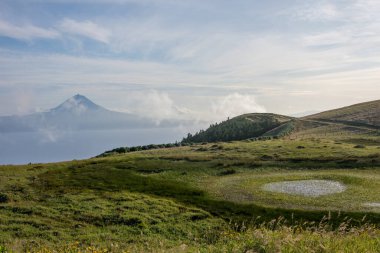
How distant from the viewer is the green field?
16422 mm

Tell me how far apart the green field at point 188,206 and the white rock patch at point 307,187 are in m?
1.65

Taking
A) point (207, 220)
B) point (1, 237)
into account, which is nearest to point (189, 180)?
point (207, 220)

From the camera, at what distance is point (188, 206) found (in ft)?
148

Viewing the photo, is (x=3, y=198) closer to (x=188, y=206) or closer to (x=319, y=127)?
(x=188, y=206)

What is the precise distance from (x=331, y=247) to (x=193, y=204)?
115 ft

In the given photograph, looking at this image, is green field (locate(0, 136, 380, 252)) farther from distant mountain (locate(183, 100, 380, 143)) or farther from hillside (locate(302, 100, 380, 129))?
hillside (locate(302, 100, 380, 129))

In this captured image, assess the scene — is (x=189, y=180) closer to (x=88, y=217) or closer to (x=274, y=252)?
(x=88, y=217)

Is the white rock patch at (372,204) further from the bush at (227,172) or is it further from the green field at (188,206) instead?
the bush at (227,172)

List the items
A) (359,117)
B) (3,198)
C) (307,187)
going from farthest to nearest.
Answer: (359,117) < (307,187) < (3,198)

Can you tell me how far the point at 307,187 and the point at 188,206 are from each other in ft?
61.4

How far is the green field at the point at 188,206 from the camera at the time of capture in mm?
16422

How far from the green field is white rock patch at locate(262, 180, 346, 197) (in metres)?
1.65

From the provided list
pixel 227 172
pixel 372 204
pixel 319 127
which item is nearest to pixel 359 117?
pixel 319 127

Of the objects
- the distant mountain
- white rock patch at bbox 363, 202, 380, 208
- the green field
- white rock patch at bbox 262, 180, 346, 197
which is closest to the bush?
the green field
